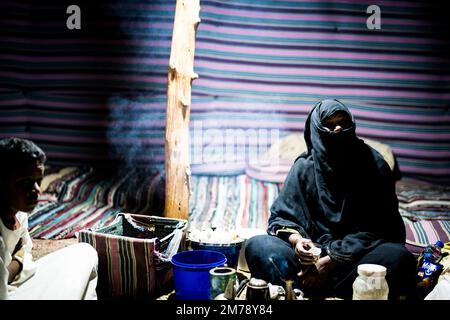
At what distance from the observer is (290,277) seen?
346 cm

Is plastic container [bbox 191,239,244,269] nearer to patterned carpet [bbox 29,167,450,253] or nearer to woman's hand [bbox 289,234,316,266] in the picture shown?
woman's hand [bbox 289,234,316,266]

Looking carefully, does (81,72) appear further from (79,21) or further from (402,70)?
(402,70)

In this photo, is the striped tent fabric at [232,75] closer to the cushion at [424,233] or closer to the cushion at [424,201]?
the cushion at [424,201]

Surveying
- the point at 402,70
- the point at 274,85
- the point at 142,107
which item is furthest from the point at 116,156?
the point at 402,70

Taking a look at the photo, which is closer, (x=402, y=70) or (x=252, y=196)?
(x=252, y=196)

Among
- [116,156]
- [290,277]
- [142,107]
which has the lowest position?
[290,277]

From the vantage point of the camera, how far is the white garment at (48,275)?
2.53 metres

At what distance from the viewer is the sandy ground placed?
4254 millimetres

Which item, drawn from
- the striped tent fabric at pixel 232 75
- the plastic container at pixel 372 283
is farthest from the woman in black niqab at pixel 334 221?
the striped tent fabric at pixel 232 75

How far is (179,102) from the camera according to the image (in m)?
4.10

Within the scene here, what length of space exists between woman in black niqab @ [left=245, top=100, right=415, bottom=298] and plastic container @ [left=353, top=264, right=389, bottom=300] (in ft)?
0.71
